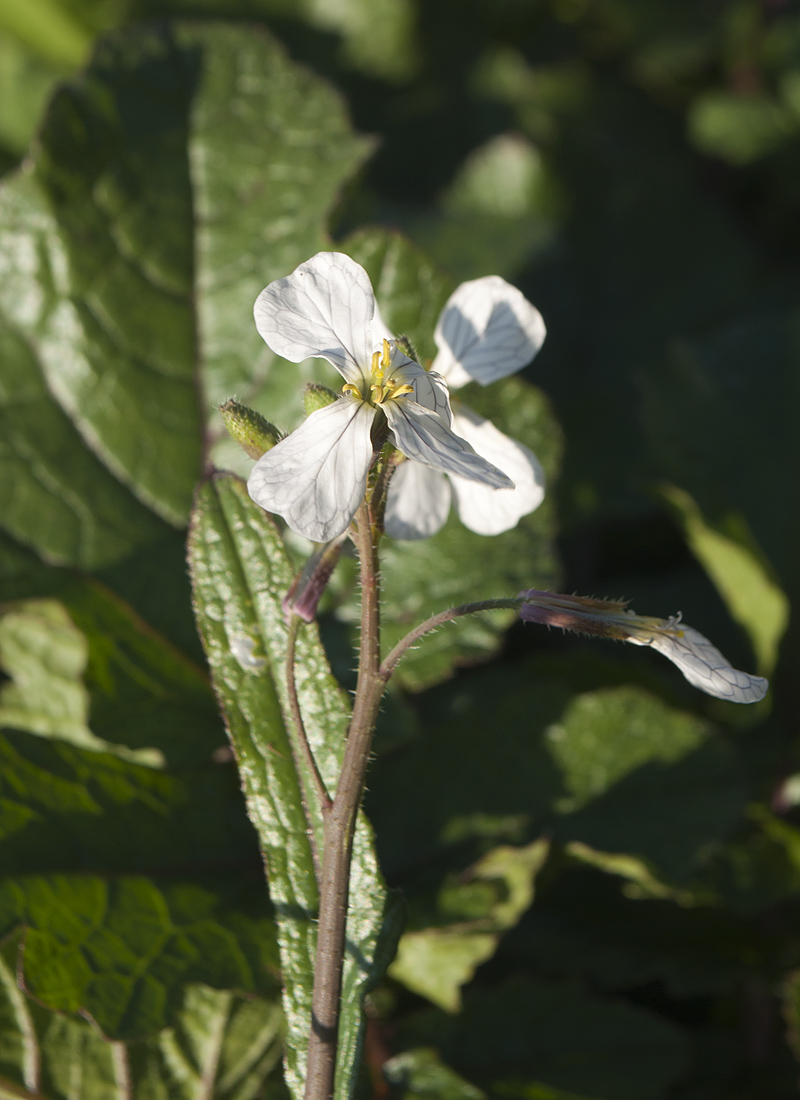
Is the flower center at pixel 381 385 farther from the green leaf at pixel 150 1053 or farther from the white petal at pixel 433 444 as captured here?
the green leaf at pixel 150 1053

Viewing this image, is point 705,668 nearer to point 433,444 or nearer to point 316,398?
point 433,444

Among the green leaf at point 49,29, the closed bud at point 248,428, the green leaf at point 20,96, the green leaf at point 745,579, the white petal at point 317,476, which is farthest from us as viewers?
the green leaf at point 49,29

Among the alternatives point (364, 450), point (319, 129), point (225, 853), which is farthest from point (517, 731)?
point (319, 129)

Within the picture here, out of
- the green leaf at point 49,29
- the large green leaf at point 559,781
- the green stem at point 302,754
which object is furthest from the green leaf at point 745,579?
the green leaf at point 49,29

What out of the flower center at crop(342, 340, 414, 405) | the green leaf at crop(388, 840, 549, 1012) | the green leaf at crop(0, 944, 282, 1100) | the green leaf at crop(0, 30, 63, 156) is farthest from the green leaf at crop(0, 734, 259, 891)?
the green leaf at crop(0, 30, 63, 156)

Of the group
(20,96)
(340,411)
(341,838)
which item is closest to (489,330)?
(340,411)

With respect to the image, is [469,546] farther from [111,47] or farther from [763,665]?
[111,47]
